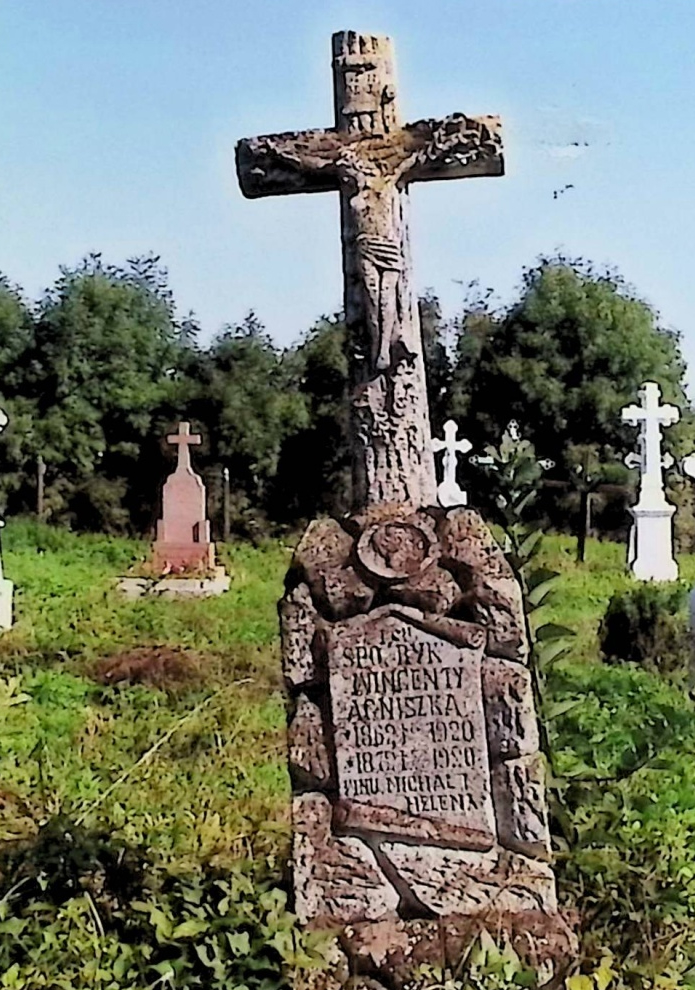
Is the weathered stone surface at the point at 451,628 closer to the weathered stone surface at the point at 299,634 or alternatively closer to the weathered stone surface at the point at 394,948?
the weathered stone surface at the point at 299,634

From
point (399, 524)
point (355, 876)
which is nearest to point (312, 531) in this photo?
point (399, 524)

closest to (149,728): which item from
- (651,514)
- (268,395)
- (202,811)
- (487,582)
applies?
(202,811)

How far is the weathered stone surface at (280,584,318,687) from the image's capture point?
3.75 m

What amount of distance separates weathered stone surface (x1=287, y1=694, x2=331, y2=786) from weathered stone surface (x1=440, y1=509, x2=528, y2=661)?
0.51 m

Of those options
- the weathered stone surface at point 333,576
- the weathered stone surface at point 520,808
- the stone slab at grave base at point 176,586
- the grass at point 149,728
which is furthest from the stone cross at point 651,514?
the weathered stone surface at point 333,576

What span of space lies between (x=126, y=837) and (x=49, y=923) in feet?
2.49

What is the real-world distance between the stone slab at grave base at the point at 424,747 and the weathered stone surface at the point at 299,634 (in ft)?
0.04

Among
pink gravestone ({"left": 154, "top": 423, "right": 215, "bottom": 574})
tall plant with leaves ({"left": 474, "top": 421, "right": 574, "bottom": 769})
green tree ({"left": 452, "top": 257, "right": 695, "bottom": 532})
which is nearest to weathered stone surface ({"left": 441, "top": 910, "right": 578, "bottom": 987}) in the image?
tall plant with leaves ({"left": 474, "top": 421, "right": 574, "bottom": 769})

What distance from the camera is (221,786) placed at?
5.47 meters

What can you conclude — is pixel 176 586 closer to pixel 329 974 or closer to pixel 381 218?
pixel 381 218

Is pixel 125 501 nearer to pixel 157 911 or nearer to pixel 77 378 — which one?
pixel 77 378

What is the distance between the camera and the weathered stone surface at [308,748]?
12.3 ft

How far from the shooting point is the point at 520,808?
12.1 ft

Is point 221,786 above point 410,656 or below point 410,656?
below
